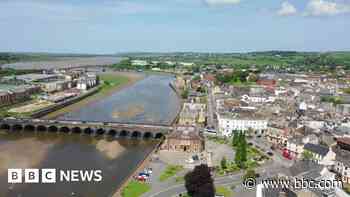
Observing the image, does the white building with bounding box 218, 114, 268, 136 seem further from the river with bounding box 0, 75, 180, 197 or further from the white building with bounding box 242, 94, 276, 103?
the white building with bounding box 242, 94, 276, 103

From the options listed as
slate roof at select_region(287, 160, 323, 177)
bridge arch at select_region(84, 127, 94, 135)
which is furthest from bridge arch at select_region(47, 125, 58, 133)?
slate roof at select_region(287, 160, 323, 177)

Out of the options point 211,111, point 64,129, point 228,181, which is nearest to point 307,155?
point 228,181

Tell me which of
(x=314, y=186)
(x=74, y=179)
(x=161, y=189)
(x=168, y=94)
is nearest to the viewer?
(x=314, y=186)

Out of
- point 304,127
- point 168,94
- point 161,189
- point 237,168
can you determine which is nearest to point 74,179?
point 161,189

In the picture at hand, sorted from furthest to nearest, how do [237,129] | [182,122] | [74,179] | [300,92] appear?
[300,92]
[182,122]
[237,129]
[74,179]

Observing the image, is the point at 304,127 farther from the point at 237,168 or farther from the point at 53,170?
the point at 53,170

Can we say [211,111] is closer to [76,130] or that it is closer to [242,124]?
[242,124]

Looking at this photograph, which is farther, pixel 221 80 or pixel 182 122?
pixel 221 80

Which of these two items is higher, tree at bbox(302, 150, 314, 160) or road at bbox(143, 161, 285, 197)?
tree at bbox(302, 150, 314, 160)
